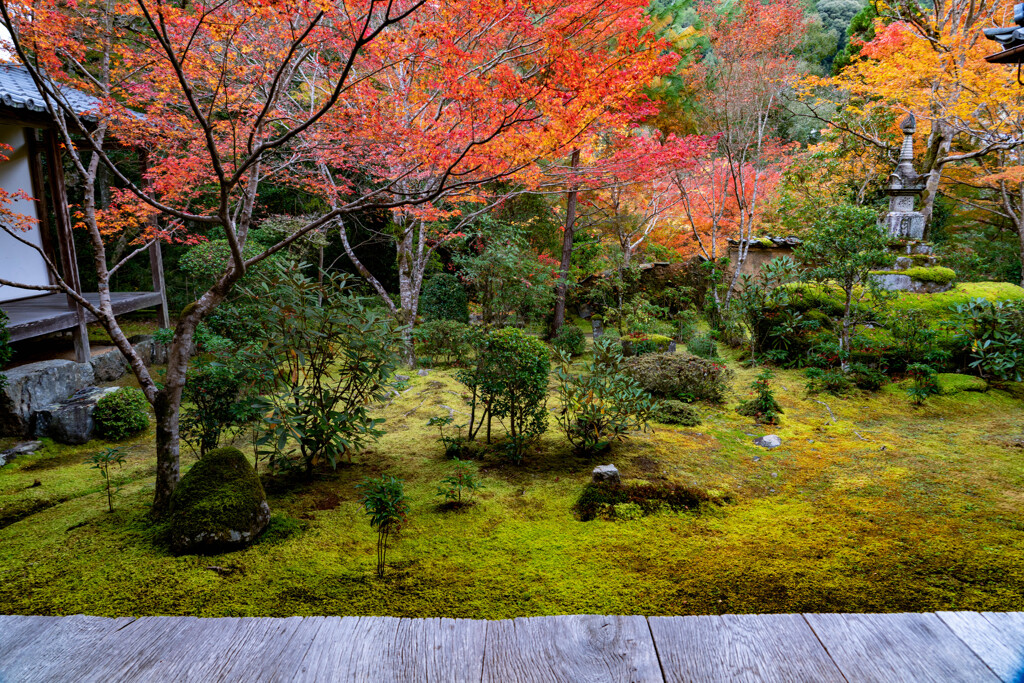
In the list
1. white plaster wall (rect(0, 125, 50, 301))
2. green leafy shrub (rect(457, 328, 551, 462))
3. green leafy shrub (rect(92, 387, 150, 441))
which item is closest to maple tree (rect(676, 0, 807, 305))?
green leafy shrub (rect(457, 328, 551, 462))

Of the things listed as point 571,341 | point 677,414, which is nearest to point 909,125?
point 571,341

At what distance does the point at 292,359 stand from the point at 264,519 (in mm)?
1266

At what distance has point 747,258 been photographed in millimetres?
12180

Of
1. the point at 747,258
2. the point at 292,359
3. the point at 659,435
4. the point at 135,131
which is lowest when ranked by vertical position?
the point at 659,435

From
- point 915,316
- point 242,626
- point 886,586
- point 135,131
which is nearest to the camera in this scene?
point 242,626

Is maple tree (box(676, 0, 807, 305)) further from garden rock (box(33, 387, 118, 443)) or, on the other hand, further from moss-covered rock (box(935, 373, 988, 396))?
garden rock (box(33, 387, 118, 443))

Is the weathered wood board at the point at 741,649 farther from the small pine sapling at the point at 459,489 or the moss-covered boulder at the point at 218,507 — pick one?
the moss-covered boulder at the point at 218,507

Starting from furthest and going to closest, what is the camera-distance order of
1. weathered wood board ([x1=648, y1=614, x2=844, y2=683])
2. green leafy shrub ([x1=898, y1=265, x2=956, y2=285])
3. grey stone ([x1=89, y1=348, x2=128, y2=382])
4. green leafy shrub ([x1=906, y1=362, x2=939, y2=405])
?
green leafy shrub ([x1=898, y1=265, x2=956, y2=285]) → grey stone ([x1=89, y1=348, x2=128, y2=382]) → green leafy shrub ([x1=906, y1=362, x2=939, y2=405]) → weathered wood board ([x1=648, y1=614, x2=844, y2=683])

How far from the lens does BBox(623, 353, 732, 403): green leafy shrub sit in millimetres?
6348

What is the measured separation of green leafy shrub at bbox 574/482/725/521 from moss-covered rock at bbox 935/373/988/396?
169 inches

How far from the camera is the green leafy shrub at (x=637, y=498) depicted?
3.48 meters

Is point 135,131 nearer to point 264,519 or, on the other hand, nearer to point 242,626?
point 264,519

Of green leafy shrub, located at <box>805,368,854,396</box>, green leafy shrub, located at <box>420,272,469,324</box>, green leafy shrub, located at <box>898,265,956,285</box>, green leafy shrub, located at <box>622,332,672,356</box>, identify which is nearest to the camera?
green leafy shrub, located at <box>805,368,854,396</box>

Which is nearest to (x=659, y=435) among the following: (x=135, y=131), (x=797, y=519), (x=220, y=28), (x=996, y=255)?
(x=797, y=519)
